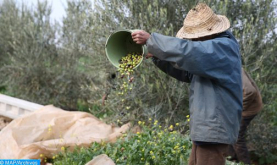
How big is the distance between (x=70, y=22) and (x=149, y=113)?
3.50 meters

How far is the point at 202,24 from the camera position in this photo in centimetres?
299

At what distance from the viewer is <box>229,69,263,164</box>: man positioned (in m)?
4.71

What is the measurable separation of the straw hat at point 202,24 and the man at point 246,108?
1.82 meters

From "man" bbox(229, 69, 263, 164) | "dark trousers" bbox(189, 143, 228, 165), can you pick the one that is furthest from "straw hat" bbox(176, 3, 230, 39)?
"man" bbox(229, 69, 263, 164)

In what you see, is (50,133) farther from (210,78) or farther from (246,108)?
(210,78)

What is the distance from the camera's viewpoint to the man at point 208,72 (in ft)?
8.95

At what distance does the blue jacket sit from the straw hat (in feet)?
0.23

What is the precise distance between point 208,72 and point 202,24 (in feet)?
1.37

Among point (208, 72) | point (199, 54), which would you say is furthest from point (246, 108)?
point (199, 54)

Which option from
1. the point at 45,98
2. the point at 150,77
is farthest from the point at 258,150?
the point at 45,98

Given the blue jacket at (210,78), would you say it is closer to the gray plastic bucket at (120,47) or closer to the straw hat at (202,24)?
the straw hat at (202,24)

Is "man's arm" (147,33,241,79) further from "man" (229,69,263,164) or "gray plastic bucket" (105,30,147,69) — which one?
"man" (229,69,263,164)

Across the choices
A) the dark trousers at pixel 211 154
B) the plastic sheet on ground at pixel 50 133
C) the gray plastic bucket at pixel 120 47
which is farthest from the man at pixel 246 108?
the dark trousers at pixel 211 154

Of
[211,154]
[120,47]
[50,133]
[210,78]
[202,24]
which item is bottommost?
[50,133]
